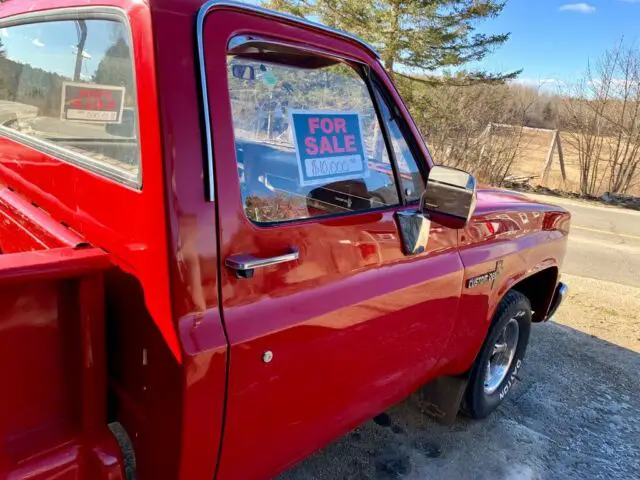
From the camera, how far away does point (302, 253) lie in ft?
5.26

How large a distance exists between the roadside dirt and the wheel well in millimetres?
584

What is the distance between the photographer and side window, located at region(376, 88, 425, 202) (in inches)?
79.0

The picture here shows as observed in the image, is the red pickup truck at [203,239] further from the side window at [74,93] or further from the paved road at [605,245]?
the paved road at [605,245]

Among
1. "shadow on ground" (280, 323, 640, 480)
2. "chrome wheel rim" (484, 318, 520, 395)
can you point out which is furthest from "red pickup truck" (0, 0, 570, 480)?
"chrome wheel rim" (484, 318, 520, 395)

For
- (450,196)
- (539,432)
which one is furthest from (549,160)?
(450,196)

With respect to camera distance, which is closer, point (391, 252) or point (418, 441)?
point (391, 252)

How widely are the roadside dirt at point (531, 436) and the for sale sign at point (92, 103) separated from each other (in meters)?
1.95

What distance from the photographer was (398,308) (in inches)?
79.7

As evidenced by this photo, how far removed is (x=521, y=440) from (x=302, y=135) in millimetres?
2413

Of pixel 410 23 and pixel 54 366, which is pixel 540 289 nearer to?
pixel 54 366

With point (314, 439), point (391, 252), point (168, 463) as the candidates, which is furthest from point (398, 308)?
point (168, 463)

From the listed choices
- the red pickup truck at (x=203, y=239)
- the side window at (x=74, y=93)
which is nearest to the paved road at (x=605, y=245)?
the red pickup truck at (x=203, y=239)

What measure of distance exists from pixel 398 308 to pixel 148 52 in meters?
1.29

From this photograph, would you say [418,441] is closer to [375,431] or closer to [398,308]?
[375,431]
